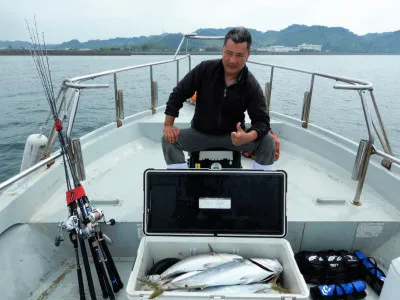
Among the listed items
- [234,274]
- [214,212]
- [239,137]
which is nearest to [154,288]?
[234,274]

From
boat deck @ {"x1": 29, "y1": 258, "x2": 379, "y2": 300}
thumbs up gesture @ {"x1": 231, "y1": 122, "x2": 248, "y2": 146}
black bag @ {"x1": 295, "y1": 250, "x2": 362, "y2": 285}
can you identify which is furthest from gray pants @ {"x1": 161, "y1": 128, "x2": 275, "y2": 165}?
boat deck @ {"x1": 29, "y1": 258, "x2": 379, "y2": 300}

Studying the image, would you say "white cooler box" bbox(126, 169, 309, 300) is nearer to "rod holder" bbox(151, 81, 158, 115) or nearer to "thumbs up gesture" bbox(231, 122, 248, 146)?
"thumbs up gesture" bbox(231, 122, 248, 146)

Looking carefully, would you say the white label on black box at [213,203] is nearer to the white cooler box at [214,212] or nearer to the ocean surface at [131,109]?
the white cooler box at [214,212]

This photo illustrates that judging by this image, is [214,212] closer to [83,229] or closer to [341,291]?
[83,229]

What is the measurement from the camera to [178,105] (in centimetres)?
249

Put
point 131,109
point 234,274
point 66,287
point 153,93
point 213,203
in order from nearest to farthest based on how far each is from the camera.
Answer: point 234,274 < point 213,203 < point 66,287 < point 153,93 < point 131,109

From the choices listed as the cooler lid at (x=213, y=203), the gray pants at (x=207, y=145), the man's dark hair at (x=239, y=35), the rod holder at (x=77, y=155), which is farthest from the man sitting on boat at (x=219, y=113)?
the rod holder at (x=77, y=155)

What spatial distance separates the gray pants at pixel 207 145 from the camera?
7.75ft

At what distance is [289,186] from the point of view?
3082 mm

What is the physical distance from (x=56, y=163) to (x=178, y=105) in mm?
1350

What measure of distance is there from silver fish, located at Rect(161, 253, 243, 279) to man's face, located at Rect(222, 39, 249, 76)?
136cm

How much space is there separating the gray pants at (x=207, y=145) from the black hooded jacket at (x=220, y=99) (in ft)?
0.19

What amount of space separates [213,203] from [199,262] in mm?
366

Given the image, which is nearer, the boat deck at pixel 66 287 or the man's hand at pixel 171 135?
the boat deck at pixel 66 287
